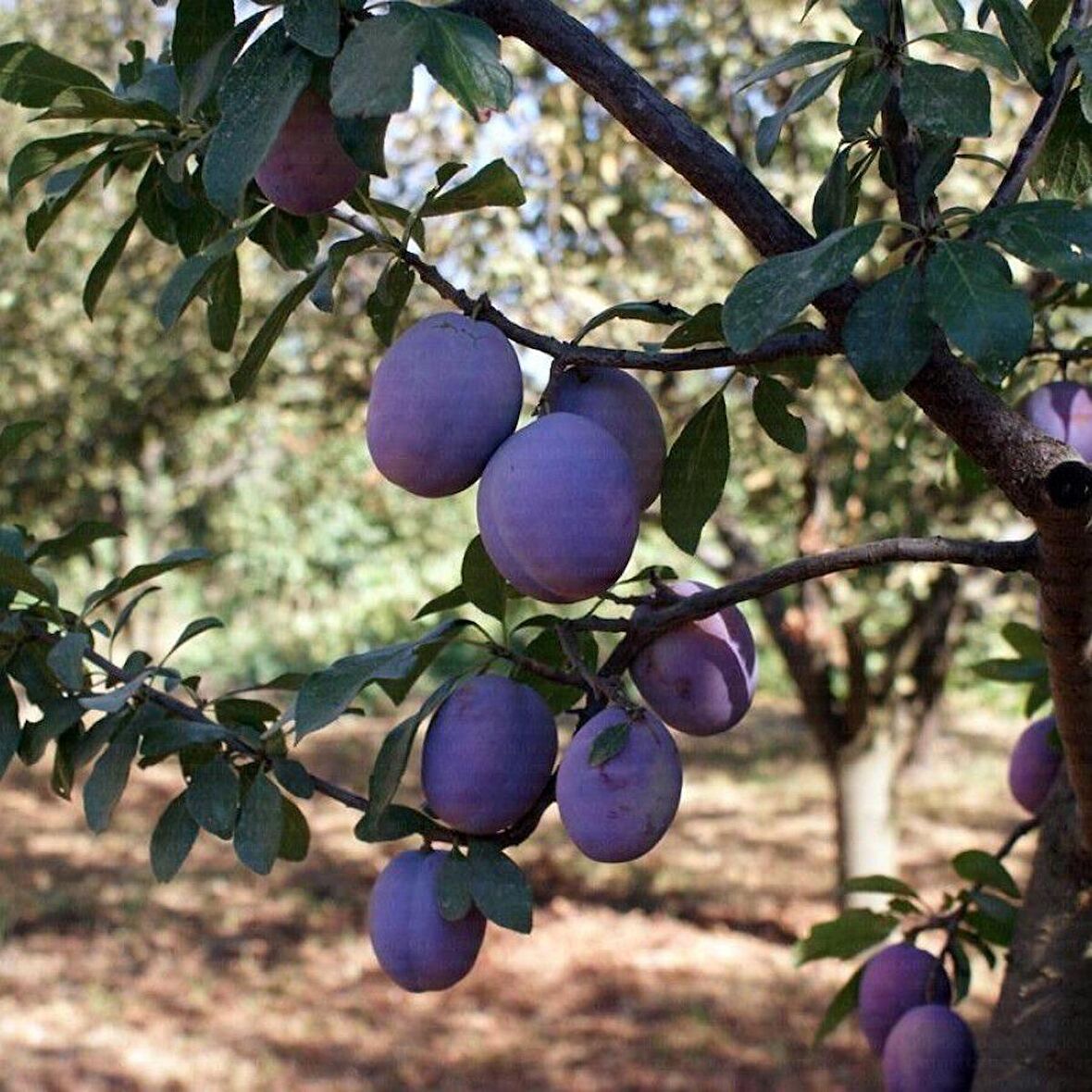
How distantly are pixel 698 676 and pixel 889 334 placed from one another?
0.26 metres

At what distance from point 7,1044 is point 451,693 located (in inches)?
121

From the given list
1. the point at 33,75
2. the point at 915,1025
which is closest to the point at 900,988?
the point at 915,1025

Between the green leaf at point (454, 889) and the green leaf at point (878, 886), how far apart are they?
609mm

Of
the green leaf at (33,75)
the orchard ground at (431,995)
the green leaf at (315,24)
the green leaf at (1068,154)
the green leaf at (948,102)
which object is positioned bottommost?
the orchard ground at (431,995)

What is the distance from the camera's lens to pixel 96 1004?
12.0 ft

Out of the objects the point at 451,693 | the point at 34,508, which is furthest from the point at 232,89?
the point at 34,508

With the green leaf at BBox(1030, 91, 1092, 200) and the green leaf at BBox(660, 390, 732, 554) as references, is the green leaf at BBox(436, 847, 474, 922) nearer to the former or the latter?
the green leaf at BBox(660, 390, 732, 554)

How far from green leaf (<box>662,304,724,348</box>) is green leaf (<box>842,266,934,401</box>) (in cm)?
15

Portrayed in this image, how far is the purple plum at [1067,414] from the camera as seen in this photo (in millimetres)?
1019

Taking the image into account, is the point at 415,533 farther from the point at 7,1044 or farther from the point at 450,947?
the point at 450,947

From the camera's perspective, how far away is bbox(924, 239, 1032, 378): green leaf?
54 centimetres

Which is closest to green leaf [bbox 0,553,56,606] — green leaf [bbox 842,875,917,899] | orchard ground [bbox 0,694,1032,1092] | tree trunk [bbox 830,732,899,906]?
green leaf [bbox 842,875,917,899]

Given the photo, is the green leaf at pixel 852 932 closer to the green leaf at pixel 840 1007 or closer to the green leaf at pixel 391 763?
the green leaf at pixel 840 1007

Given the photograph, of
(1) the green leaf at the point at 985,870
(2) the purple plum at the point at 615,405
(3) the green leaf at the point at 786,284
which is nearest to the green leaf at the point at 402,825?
(2) the purple plum at the point at 615,405
